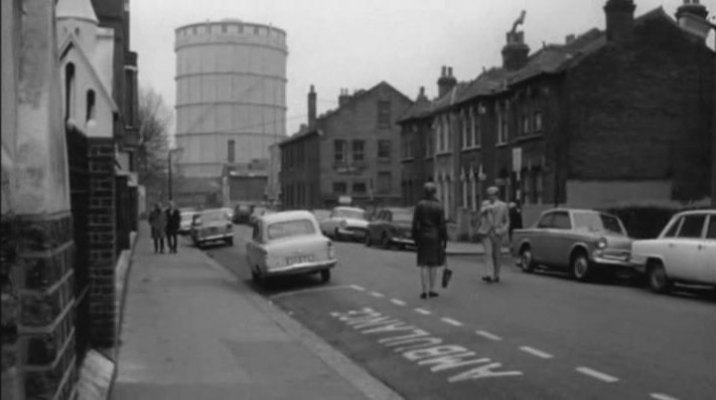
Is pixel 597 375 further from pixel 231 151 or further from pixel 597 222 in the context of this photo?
pixel 231 151

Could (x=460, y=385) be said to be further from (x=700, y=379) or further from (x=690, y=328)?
(x=690, y=328)

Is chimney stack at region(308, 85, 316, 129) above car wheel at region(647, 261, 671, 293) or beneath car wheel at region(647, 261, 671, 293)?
above

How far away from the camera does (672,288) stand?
Answer: 1836 cm

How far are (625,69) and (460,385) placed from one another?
2880 centimetres

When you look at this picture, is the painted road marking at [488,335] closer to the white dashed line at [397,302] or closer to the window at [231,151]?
the white dashed line at [397,302]

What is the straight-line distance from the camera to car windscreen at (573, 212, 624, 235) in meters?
21.5

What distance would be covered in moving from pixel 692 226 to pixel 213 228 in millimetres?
25178

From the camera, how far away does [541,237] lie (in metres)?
22.5

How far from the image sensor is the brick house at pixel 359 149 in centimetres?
6912

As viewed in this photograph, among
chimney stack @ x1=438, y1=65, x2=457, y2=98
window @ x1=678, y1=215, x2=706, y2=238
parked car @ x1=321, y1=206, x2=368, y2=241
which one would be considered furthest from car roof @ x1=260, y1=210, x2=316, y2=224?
chimney stack @ x1=438, y1=65, x2=457, y2=98

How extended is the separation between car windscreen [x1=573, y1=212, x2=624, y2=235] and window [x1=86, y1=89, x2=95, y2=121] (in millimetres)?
14484

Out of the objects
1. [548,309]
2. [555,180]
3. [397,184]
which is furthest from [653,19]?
[397,184]

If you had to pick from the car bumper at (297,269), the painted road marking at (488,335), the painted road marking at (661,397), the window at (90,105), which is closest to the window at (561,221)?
the car bumper at (297,269)

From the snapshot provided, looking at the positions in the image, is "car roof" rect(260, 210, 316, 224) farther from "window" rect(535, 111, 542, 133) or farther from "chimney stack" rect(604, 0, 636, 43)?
"chimney stack" rect(604, 0, 636, 43)
